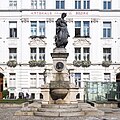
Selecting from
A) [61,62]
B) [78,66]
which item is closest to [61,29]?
[61,62]

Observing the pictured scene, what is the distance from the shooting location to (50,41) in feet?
177

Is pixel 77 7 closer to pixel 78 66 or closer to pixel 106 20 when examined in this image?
pixel 106 20

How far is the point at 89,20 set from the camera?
176ft

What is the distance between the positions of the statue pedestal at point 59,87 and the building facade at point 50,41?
89.1ft

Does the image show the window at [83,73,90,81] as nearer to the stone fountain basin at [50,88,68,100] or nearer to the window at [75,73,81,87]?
the window at [75,73,81,87]

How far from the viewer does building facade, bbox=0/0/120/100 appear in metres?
53.1

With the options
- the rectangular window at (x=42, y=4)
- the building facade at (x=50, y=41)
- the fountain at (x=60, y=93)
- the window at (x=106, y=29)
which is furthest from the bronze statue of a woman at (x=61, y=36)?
the window at (x=106, y=29)

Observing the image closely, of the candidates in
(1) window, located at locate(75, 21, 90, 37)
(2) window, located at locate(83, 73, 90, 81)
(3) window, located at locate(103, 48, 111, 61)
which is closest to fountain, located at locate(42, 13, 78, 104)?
(2) window, located at locate(83, 73, 90, 81)

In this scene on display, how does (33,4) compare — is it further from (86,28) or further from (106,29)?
(106,29)

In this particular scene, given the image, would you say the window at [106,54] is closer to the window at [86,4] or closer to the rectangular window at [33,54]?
the window at [86,4]

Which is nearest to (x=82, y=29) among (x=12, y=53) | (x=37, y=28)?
(x=37, y=28)

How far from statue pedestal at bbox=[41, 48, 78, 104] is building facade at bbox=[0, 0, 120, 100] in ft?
89.1

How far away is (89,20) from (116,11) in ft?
13.7

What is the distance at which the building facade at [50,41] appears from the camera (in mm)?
53125
